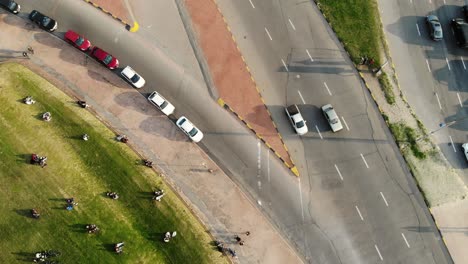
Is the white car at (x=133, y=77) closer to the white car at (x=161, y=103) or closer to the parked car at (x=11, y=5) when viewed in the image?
the white car at (x=161, y=103)

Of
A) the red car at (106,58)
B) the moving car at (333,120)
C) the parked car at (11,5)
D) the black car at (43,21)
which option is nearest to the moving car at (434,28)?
the moving car at (333,120)

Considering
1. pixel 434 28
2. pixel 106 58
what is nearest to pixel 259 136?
pixel 106 58

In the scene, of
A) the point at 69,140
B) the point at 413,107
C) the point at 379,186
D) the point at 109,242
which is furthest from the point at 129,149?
the point at 413,107

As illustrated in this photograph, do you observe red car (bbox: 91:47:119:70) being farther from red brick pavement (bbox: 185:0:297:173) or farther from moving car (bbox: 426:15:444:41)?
moving car (bbox: 426:15:444:41)

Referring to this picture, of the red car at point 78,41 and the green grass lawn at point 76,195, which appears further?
the red car at point 78,41

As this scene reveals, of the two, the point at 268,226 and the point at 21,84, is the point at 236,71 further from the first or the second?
the point at 21,84

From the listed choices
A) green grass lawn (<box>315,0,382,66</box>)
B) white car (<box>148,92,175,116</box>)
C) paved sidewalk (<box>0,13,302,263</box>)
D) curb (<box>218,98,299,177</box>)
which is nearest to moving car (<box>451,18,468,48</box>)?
green grass lawn (<box>315,0,382,66</box>)
